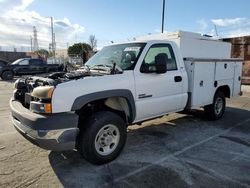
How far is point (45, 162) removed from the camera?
14.2 feet

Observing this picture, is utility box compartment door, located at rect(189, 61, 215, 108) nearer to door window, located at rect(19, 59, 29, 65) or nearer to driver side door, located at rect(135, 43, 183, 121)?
driver side door, located at rect(135, 43, 183, 121)

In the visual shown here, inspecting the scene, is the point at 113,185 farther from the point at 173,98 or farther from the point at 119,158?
the point at 173,98

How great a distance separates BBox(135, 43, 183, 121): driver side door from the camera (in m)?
4.70

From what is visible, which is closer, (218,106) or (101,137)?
(101,137)

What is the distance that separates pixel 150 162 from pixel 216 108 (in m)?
3.56

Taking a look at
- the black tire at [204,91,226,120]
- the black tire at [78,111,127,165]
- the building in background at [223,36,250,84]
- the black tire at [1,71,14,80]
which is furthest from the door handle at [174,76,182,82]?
the black tire at [1,71,14,80]

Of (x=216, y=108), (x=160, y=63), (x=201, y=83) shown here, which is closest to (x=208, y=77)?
(x=201, y=83)

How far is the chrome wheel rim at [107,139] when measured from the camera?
13.6ft

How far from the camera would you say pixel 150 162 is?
433cm

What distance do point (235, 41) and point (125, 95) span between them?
56.0ft

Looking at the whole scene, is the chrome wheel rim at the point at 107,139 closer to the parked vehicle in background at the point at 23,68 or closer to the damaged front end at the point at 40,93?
the damaged front end at the point at 40,93

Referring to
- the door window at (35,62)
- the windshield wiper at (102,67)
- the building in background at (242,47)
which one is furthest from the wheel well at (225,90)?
the door window at (35,62)

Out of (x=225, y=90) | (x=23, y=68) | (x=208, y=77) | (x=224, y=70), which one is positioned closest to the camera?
(x=208, y=77)

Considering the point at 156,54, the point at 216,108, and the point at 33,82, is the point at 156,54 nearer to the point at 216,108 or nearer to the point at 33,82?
the point at 33,82
